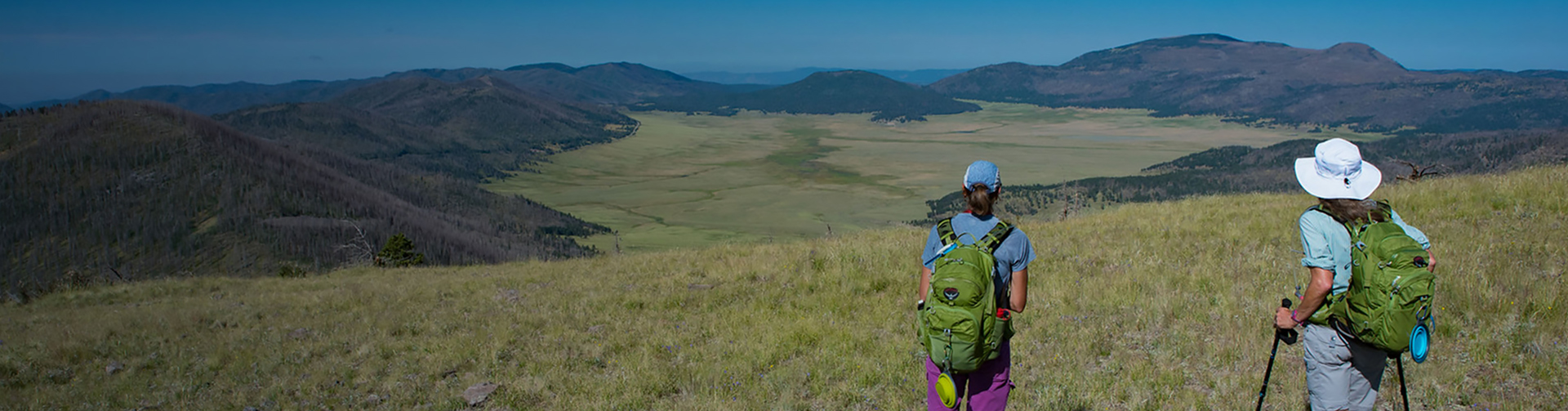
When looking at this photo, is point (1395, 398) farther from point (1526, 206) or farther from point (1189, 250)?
point (1526, 206)

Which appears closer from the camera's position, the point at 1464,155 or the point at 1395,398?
the point at 1395,398

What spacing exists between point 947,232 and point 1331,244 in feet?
7.16

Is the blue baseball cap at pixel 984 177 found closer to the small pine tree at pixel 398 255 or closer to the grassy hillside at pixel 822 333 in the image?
the grassy hillside at pixel 822 333

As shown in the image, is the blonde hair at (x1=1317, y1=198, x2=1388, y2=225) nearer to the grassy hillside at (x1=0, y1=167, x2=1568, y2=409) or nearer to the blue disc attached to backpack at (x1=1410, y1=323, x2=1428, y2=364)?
the blue disc attached to backpack at (x1=1410, y1=323, x2=1428, y2=364)

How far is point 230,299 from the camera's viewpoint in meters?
17.5

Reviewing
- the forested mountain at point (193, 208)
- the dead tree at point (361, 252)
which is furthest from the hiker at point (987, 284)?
the forested mountain at point (193, 208)

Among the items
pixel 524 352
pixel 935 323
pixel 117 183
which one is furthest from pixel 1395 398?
pixel 117 183

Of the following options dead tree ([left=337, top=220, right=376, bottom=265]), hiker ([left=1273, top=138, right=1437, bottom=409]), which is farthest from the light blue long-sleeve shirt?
dead tree ([left=337, top=220, right=376, bottom=265])

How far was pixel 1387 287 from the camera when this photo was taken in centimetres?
385

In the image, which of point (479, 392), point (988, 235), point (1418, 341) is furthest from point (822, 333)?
point (1418, 341)

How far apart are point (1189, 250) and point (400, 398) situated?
12.3m

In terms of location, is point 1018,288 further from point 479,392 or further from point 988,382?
point 479,392

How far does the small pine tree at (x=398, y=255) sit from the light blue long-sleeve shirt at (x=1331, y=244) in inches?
1395

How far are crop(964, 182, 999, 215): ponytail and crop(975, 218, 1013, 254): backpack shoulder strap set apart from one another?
0.11 metres
